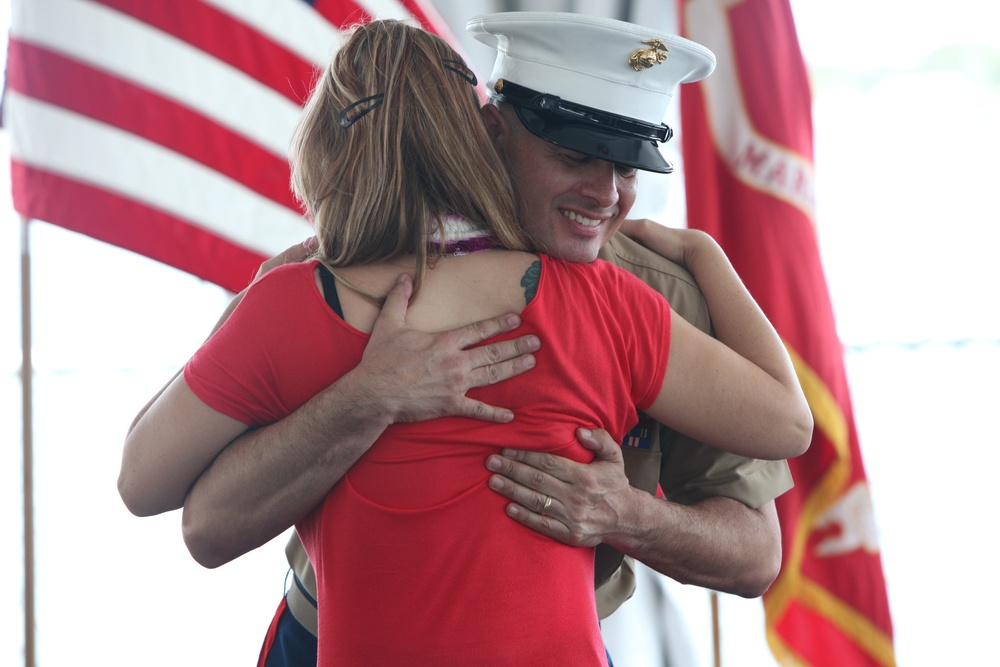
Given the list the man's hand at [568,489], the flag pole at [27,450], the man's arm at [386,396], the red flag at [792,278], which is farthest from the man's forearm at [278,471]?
the red flag at [792,278]

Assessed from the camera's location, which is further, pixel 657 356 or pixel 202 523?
pixel 202 523

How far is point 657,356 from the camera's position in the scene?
0.99m

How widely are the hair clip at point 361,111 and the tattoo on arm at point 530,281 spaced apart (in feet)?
0.78

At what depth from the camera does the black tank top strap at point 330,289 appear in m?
0.96

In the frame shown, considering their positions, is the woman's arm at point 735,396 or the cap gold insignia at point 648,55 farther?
the cap gold insignia at point 648,55

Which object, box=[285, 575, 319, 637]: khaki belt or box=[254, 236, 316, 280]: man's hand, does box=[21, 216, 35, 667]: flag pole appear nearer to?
box=[285, 575, 319, 637]: khaki belt

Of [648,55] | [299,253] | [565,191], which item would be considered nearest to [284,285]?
[299,253]

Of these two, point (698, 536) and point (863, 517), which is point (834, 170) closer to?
point (863, 517)

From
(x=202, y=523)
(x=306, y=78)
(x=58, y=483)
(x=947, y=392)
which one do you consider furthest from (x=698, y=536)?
(x=58, y=483)

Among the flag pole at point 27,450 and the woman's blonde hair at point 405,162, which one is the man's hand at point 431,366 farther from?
the flag pole at point 27,450

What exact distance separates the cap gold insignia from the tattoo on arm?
1.13ft

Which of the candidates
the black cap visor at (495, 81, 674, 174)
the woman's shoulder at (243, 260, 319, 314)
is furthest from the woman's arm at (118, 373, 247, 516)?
the black cap visor at (495, 81, 674, 174)

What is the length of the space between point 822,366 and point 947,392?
91 cm

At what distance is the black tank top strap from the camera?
0.96 metres
